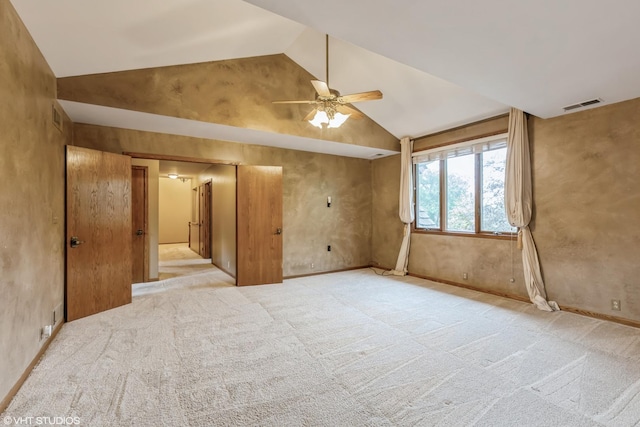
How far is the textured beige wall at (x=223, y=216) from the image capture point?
5.64 meters

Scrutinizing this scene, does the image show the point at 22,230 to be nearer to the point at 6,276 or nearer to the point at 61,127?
the point at 6,276

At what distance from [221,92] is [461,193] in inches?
172

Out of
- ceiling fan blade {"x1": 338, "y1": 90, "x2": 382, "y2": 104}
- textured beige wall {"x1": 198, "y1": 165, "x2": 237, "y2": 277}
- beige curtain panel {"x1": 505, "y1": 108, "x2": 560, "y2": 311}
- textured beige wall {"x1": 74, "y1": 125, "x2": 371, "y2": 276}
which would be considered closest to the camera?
ceiling fan blade {"x1": 338, "y1": 90, "x2": 382, "y2": 104}

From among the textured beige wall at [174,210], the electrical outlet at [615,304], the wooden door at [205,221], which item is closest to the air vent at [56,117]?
the wooden door at [205,221]

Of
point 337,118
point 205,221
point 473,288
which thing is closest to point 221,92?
point 337,118

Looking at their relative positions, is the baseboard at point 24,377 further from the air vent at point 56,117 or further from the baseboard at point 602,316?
the baseboard at point 602,316

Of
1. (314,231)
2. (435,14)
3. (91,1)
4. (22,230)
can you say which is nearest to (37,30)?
(91,1)

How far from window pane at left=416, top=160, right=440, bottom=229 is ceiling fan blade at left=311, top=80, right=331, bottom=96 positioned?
3.22 metres

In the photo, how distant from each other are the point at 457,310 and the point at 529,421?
2.09 meters

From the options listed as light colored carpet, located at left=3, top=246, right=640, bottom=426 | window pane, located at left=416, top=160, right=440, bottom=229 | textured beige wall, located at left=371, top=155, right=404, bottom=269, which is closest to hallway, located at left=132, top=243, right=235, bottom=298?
light colored carpet, located at left=3, top=246, right=640, bottom=426

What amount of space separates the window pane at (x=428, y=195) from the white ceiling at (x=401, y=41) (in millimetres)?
1357

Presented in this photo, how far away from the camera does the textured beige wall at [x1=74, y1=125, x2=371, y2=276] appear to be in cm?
475

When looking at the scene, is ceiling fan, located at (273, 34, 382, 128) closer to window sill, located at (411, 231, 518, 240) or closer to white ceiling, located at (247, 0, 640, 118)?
white ceiling, located at (247, 0, 640, 118)

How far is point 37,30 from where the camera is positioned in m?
2.46
